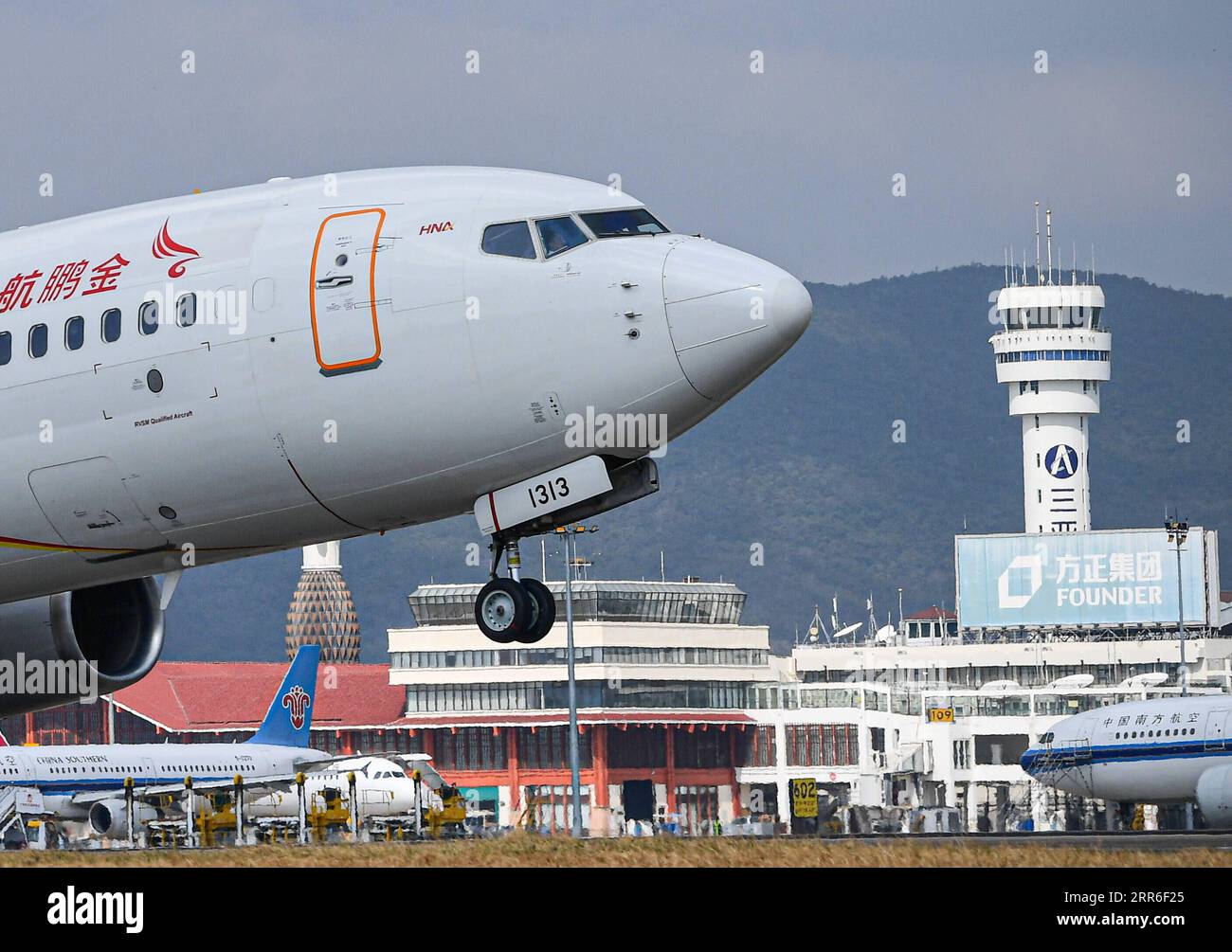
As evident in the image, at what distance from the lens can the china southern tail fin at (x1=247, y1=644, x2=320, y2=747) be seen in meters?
114

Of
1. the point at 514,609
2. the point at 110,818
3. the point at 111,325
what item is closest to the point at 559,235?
the point at 514,609

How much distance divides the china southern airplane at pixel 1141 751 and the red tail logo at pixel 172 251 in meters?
75.8

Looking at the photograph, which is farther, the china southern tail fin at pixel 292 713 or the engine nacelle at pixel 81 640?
the china southern tail fin at pixel 292 713

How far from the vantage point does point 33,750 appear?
102562 millimetres

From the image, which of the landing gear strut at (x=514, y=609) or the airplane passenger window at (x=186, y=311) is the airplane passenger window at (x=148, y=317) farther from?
the landing gear strut at (x=514, y=609)

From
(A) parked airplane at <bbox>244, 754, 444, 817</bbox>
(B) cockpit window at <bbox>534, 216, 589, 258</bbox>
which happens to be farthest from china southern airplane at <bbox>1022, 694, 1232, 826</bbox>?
(B) cockpit window at <bbox>534, 216, 589, 258</bbox>

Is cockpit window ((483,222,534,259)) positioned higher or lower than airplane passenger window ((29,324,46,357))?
higher

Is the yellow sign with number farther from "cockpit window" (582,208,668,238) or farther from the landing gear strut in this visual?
"cockpit window" (582,208,668,238)

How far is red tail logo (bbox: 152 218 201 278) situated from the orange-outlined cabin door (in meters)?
1.71

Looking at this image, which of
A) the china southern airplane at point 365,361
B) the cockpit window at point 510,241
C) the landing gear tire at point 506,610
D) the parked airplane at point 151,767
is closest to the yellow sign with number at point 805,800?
the parked airplane at point 151,767

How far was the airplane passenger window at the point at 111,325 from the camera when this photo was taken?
77.6 ft

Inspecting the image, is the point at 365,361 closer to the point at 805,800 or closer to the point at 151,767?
the point at 805,800
